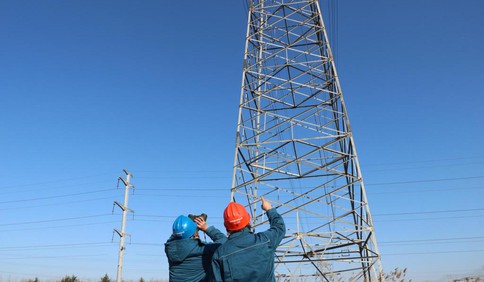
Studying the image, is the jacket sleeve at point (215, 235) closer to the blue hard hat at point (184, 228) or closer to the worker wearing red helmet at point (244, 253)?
the blue hard hat at point (184, 228)

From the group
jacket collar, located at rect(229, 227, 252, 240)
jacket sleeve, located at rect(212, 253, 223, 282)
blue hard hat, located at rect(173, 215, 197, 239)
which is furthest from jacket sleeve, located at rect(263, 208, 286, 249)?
blue hard hat, located at rect(173, 215, 197, 239)

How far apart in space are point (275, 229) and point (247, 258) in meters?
0.23

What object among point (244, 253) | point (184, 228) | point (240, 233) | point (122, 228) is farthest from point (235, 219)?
point (122, 228)

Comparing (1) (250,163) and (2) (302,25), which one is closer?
(1) (250,163)

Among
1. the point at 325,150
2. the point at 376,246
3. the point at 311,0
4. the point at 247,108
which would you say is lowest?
the point at 376,246

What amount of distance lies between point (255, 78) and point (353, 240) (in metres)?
5.87

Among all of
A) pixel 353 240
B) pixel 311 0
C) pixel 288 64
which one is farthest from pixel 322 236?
pixel 311 0

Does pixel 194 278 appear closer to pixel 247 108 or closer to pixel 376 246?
pixel 376 246

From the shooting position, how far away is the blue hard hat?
95.3 inches

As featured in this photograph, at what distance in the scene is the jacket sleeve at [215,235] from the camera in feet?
8.19

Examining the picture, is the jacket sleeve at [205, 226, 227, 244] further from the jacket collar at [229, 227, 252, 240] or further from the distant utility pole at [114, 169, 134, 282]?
the distant utility pole at [114, 169, 134, 282]

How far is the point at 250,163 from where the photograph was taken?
411 inches

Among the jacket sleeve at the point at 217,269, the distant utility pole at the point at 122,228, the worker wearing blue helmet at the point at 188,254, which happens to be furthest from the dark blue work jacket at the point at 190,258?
the distant utility pole at the point at 122,228

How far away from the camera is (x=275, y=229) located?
6.81 feet
